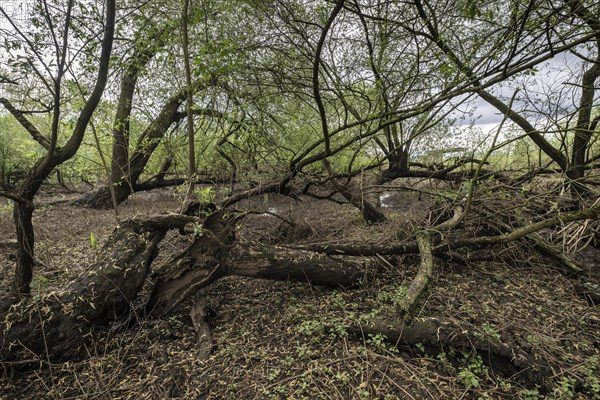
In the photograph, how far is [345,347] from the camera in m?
2.64

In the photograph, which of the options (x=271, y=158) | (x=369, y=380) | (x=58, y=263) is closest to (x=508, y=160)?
(x=271, y=158)

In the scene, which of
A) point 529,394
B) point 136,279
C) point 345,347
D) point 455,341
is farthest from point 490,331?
point 136,279

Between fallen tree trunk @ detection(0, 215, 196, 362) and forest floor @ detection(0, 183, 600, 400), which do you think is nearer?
forest floor @ detection(0, 183, 600, 400)

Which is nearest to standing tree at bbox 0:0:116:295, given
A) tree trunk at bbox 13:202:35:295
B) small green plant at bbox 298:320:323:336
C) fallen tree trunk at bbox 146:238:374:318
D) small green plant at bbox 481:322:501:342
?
tree trunk at bbox 13:202:35:295

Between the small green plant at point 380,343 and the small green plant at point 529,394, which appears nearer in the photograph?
the small green plant at point 529,394

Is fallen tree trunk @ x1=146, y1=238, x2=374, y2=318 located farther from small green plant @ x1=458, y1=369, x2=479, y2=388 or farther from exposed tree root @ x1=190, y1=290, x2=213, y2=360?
small green plant @ x1=458, y1=369, x2=479, y2=388

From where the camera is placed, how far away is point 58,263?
469 centimetres

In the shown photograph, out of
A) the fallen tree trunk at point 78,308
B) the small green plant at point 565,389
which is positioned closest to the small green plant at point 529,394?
the small green plant at point 565,389

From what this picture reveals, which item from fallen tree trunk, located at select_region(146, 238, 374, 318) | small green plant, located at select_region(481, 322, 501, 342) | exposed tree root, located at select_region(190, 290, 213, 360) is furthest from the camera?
fallen tree trunk, located at select_region(146, 238, 374, 318)

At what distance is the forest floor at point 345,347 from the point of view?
89.3 inches

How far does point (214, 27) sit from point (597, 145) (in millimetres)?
7035

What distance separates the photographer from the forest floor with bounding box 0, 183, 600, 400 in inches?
89.3

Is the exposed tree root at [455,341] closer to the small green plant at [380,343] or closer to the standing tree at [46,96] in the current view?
the small green plant at [380,343]

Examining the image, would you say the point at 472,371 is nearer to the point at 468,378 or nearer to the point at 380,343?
the point at 468,378
